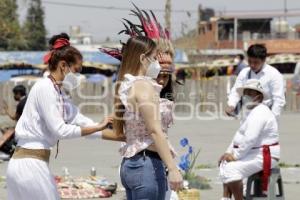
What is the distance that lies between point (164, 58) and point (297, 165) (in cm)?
688

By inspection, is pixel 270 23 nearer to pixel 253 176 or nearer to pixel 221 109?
pixel 221 109

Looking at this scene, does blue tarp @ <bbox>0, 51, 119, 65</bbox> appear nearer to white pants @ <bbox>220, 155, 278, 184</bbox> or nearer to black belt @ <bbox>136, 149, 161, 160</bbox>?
white pants @ <bbox>220, 155, 278, 184</bbox>

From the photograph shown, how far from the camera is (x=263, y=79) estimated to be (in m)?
10.0

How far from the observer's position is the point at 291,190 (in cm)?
1077

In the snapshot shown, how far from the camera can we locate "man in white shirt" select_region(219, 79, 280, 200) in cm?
857

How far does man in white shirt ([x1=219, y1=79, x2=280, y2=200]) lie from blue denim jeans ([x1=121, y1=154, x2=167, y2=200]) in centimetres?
317

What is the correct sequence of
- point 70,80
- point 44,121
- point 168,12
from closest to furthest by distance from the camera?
point 44,121
point 70,80
point 168,12

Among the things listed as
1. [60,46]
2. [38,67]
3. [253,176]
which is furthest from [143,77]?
[38,67]

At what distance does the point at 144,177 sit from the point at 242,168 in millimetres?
3370

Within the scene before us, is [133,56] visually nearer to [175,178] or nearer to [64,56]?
[64,56]

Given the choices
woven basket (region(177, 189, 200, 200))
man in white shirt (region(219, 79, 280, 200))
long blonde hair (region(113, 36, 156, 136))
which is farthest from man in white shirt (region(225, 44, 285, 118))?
long blonde hair (region(113, 36, 156, 136))

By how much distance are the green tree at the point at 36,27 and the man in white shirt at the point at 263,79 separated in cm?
8631

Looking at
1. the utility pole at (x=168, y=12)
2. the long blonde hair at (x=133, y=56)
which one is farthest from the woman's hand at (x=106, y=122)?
the utility pole at (x=168, y=12)

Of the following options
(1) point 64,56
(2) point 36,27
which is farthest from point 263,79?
(2) point 36,27
